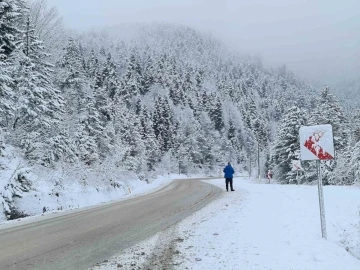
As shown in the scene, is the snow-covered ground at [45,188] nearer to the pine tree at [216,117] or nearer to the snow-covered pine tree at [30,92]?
the snow-covered pine tree at [30,92]

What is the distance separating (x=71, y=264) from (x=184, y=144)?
89847 mm

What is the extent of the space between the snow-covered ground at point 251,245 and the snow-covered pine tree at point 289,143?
32.5 metres

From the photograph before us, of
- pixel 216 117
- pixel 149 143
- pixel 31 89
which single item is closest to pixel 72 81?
pixel 31 89

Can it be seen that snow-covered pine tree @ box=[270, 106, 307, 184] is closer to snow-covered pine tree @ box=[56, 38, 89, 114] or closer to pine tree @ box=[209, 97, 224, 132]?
snow-covered pine tree @ box=[56, 38, 89, 114]

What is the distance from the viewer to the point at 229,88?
169750 millimetres

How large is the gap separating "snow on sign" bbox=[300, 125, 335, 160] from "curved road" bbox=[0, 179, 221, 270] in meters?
4.23

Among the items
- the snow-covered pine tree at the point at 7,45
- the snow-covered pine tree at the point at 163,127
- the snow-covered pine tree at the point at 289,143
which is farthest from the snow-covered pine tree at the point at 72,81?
the snow-covered pine tree at the point at 163,127

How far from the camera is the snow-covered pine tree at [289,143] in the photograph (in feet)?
141

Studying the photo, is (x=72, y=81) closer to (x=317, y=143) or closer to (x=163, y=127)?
Answer: (x=317, y=143)

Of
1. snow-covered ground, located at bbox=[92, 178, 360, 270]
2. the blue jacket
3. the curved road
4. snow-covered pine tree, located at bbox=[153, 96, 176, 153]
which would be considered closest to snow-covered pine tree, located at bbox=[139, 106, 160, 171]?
snow-covered pine tree, located at bbox=[153, 96, 176, 153]

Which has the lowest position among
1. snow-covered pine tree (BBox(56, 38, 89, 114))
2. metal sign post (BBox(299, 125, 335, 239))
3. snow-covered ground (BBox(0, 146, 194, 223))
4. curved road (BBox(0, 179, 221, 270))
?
curved road (BBox(0, 179, 221, 270))

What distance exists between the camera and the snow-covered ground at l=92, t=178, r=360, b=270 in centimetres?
601

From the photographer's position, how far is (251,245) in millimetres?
7344

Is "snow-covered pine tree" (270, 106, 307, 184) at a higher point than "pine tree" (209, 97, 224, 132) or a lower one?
lower
